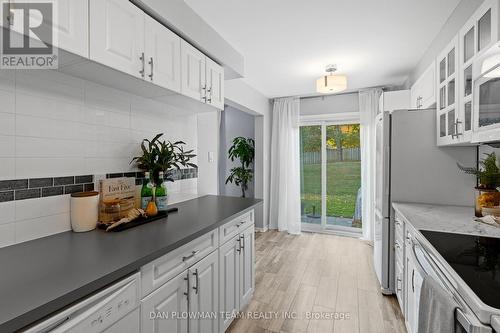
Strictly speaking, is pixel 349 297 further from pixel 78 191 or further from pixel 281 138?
pixel 281 138

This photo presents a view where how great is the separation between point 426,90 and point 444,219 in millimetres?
1399

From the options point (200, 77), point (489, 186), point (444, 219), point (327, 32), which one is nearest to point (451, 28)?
point (327, 32)

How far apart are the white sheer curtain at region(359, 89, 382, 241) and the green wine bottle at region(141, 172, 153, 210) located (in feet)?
11.1

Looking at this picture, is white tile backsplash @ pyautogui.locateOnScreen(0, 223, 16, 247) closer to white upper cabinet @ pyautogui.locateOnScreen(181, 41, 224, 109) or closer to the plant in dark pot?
white upper cabinet @ pyautogui.locateOnScreen(181, 41, 224, 109)

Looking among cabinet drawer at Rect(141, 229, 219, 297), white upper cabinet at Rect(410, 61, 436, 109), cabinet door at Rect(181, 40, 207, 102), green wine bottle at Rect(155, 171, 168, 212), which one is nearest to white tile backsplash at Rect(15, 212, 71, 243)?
green wine bottle at Rect(155, 171, 168, 212)

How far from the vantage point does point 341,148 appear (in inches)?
169

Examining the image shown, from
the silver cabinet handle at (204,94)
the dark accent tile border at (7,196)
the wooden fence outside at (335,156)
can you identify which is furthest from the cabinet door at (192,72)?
the wooden fence outside at (335,156)

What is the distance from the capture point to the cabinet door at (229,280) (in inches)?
67.3

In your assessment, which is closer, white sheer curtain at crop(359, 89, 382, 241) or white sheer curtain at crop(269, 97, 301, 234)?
white sheer curtain at crop(359, 89, 382, 241)

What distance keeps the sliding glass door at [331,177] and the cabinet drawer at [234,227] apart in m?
2.60

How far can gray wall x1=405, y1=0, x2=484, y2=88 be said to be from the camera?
1764 mm

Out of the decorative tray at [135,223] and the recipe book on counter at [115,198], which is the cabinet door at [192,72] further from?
the decorative tray at [135,223]

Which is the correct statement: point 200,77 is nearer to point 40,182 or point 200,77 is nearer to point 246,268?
point 40,182

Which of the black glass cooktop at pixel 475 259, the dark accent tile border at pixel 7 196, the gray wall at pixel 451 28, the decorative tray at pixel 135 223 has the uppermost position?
the gray wall at pixel 451 28
